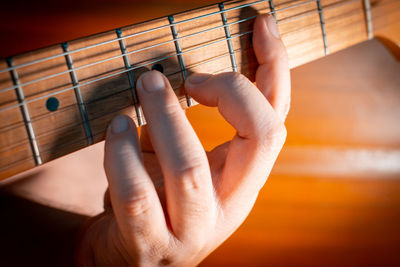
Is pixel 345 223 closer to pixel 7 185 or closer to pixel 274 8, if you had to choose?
pixel 274 8

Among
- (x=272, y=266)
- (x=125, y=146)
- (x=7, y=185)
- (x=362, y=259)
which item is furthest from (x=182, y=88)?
(x=362, y=259)

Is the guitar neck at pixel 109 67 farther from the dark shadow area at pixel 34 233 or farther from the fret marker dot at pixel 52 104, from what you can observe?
the dark shadow area at pixel 34 233

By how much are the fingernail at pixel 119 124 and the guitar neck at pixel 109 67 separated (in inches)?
1.4

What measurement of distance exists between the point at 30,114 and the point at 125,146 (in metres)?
0.17

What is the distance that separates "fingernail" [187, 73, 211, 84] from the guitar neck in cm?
2

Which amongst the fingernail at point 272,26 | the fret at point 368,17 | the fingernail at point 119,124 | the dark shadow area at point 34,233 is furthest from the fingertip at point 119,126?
the fret at point 368,17

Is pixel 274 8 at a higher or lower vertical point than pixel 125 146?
higher

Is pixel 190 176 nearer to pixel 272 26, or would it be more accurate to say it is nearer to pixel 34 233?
pixel 272 26

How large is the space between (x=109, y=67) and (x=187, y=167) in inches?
9.1

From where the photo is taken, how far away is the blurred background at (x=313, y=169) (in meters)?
0.94

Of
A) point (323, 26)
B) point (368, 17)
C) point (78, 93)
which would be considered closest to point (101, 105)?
point (78, 93)

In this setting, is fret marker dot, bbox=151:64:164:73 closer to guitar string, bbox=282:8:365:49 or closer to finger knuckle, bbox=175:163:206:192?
finger knuckle, bbox=175:163:206:192

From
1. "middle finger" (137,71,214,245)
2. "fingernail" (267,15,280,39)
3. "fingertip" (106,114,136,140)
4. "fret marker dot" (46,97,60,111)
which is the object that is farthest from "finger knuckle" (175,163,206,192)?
"fingernail" (267,15,280,39)

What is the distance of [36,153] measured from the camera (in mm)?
442
